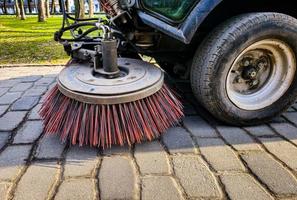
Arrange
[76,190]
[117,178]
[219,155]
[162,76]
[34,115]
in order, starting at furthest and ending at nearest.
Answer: [34,115]
[162,76]
[219,155]
[117,178]
[76,190]

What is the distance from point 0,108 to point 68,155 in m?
1.16

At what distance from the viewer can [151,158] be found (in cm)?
186

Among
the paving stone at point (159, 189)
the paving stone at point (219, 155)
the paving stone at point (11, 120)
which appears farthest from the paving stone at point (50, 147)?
the paving stone at point (219, 155)

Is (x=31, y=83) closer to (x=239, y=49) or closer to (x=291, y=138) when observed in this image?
(x=239, y=49)

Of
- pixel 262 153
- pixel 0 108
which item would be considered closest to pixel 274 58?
pixel 262 153

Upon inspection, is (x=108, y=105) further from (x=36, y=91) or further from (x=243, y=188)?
(x=36, y=91)

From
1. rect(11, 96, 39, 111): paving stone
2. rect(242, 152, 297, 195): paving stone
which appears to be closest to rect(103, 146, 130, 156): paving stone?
rect(242, 152, 297, 195): paving stone

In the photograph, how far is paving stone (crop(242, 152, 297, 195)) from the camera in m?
1.56

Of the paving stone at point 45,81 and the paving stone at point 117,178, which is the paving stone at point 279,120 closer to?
the paving stone at point 117,178

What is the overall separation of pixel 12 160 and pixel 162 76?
44.5 inches

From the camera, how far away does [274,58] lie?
7.58 ft

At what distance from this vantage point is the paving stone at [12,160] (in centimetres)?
169

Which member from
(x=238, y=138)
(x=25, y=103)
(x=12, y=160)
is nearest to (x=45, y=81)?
(x=25, y=103)

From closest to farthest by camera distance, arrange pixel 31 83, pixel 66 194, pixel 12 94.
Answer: pixel 66 194
pixel 12 94
pixel 31 83
